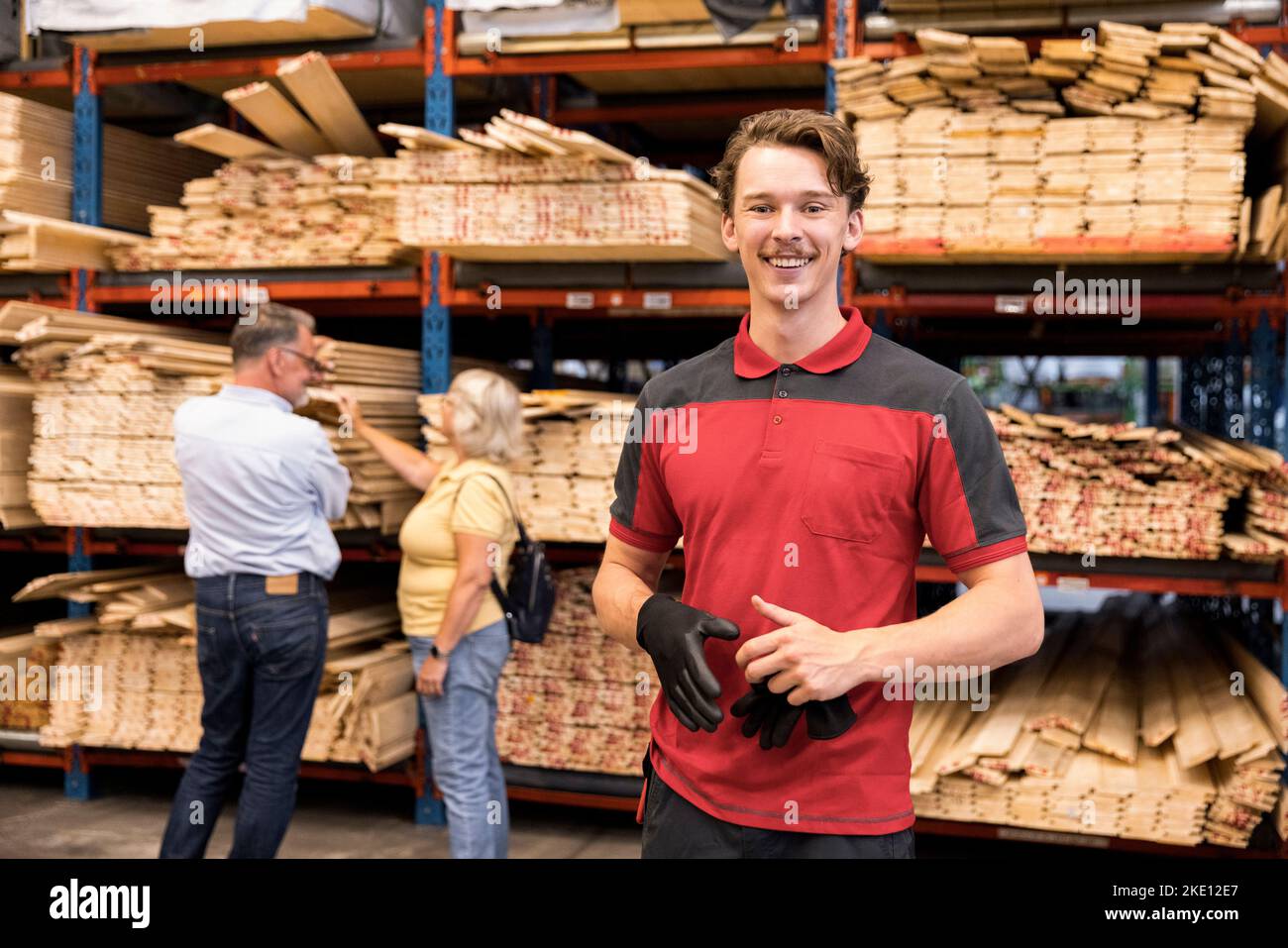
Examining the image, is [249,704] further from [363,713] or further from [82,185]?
[82,185]

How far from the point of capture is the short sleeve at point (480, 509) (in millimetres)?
4609

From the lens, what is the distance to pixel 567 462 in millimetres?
5918

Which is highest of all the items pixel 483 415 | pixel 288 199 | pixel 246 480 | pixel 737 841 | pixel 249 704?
pixel 288 199

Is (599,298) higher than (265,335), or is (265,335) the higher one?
(599,298)

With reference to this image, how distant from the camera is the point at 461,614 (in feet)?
15.0

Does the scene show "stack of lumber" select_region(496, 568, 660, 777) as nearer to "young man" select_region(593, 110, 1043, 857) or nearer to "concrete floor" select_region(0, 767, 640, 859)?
"concrete floor" select_region(0, 767, 640, 859)

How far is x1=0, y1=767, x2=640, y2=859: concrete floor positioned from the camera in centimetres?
596

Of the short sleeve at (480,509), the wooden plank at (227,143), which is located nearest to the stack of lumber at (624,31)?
the wooden plank at (227,143)

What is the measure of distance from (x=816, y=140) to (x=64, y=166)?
5.91 metres

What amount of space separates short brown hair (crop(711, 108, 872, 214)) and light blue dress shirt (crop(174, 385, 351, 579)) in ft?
9.12

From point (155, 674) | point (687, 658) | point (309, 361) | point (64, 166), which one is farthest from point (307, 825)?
point (687, 658)

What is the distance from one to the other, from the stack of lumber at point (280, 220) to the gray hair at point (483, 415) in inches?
69.2
